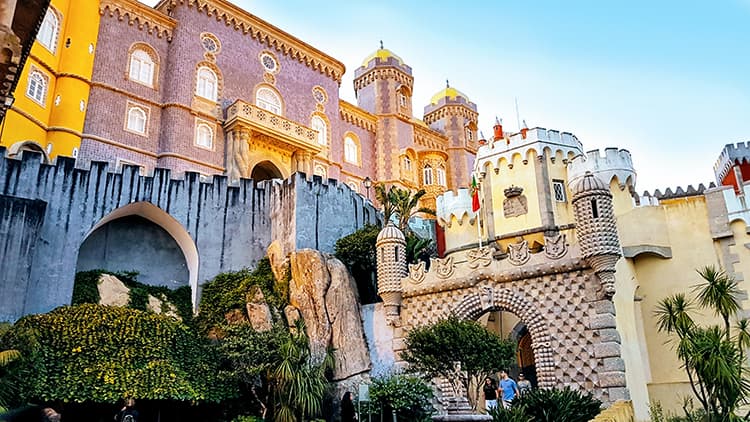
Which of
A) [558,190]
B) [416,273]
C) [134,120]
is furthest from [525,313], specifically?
[134,120]

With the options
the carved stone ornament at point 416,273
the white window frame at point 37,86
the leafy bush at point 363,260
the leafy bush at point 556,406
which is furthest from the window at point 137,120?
the leafy bush at point 556,406

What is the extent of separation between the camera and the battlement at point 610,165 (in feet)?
76.5

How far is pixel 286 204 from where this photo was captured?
21.6 metres

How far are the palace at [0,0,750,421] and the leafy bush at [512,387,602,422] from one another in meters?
2.29

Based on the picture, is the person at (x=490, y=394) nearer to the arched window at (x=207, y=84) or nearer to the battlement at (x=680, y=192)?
the battlement at (x=680, y=192)

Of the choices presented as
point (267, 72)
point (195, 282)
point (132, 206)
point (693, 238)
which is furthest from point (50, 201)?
point (693, 238)

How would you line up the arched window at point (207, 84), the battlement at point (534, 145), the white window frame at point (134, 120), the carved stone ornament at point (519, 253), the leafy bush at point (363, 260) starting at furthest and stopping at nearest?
the arched window at point (207, 84), the white window frame at point (134, 120), the battlement at point (534, 145), the leafy bush at point (363, 260), the carved stone ornament at point (519, 253)

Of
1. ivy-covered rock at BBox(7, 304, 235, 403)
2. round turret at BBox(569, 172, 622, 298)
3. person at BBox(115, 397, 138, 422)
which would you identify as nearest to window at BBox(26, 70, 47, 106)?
ivy-covered rock at BBox(7, 304, 235, 403)

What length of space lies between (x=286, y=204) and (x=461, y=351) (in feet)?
32.6

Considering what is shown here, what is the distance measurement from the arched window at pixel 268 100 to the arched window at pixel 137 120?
20.7ft

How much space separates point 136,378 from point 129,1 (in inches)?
788

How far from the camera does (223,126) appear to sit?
96.8ft

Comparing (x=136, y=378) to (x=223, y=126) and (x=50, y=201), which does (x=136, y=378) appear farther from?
(x=223, y=126)

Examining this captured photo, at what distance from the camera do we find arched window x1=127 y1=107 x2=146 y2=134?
26906 millimetres
